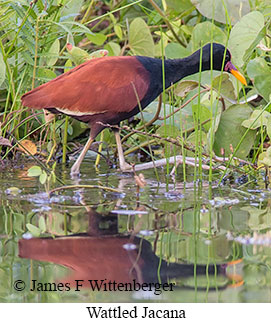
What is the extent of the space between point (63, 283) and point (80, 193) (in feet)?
4.18

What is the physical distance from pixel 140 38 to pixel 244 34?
0.85 metres

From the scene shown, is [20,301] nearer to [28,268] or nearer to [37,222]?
[28,268]

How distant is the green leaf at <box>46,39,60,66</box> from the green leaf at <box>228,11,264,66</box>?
3.44 feet

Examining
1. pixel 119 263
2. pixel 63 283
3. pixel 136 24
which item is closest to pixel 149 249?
pixel 119 263

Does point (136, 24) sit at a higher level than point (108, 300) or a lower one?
higher

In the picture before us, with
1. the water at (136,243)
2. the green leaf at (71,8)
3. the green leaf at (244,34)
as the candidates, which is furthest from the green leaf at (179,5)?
the water at (136,243)

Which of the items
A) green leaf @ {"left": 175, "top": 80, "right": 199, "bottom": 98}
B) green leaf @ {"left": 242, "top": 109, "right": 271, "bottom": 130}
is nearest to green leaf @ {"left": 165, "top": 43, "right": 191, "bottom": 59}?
green leaf @ {"left": 175, "top": 80, "right": 199, "bottom": 98}

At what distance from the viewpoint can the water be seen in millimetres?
2096

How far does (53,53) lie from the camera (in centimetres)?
426

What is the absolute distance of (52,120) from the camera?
429 centimetres

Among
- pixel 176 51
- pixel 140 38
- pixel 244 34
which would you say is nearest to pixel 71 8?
pixel 140 38

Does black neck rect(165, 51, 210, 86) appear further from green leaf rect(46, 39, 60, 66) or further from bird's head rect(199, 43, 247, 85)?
green leaf rect(46, 39, 60, 66)

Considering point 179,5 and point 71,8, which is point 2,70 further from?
point 179,5

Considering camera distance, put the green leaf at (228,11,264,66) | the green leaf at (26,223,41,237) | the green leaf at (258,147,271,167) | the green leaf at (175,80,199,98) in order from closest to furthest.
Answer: the green leaf at (26,223,41,237), the green leaf at (258,147,271,167), the green leaf at (228,11,264,66), the green leaf at (175,80,199,98)
